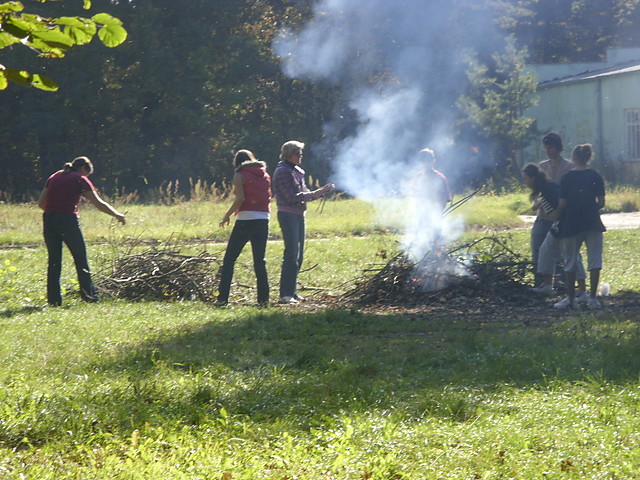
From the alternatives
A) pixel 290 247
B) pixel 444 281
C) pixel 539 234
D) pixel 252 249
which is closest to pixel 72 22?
pixel 252 249

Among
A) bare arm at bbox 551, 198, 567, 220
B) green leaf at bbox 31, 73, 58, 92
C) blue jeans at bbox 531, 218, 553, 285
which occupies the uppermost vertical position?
green leaf at bbox 31, 73, 58, 92

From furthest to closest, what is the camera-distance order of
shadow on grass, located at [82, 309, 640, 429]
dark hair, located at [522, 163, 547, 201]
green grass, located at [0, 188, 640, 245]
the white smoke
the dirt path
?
1. the white smoke
2. the dirt path
3. green grass, located at [0, 188, 640, 245]
4. dark hair, located at [522, 163, 547, 201]
5. shadow on grass, located at [82, 309, 640, 429]

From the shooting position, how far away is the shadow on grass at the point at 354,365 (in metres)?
6.05

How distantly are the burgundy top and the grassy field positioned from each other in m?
1.19

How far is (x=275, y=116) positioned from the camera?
34844 mm

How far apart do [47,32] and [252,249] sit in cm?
735

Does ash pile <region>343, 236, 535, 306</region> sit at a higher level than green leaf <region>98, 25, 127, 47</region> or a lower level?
lower

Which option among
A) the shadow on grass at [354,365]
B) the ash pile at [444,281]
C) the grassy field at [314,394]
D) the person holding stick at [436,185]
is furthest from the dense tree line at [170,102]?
the shadow on grass at [354,365]

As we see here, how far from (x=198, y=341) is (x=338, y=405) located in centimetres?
259

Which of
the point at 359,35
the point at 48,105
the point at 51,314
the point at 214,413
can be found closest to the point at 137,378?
the point at 214,413

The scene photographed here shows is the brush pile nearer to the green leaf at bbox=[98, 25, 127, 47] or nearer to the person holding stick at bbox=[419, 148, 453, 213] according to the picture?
the person holding stick at bbox=[419, 148, 453, 213]

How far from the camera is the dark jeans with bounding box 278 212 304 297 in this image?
1112 centimetres

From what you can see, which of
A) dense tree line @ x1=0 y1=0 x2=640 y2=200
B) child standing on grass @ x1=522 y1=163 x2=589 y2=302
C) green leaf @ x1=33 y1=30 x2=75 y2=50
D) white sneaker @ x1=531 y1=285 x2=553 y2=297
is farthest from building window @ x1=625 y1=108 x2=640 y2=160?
green leaf @ x1=33 y1=30 x2=75 y2=50

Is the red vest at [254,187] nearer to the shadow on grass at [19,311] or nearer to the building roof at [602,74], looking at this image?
the shadow on grass at [19,311]
